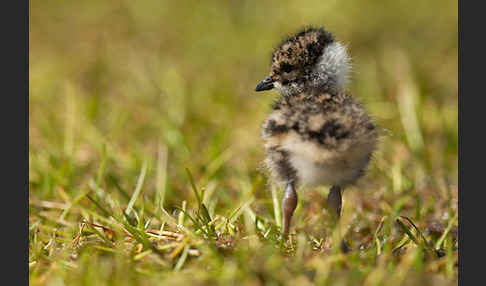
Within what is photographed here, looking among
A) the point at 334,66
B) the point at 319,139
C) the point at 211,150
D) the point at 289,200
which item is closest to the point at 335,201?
the point at 289,200

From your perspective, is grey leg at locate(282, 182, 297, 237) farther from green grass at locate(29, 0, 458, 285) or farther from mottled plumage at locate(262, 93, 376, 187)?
green grass at locate(29, 0, 458, 285)

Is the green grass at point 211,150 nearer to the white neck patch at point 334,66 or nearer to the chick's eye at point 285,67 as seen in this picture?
the white neck patch at point 334,66

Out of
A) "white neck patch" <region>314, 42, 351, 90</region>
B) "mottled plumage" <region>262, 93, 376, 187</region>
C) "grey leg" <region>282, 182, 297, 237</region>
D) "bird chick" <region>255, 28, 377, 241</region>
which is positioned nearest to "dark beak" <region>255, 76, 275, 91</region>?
"bird chick" <region>255, 28, 377, 241</region>

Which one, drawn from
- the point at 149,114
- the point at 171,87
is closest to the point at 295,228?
the point at 149,114

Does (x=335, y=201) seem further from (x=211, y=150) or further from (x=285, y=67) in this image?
(x=211, y=150)

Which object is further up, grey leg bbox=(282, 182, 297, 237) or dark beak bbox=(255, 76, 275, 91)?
dark beak bbox=(255, 76, 275, 91)

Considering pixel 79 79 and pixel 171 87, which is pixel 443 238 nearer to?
pixel 171 87
